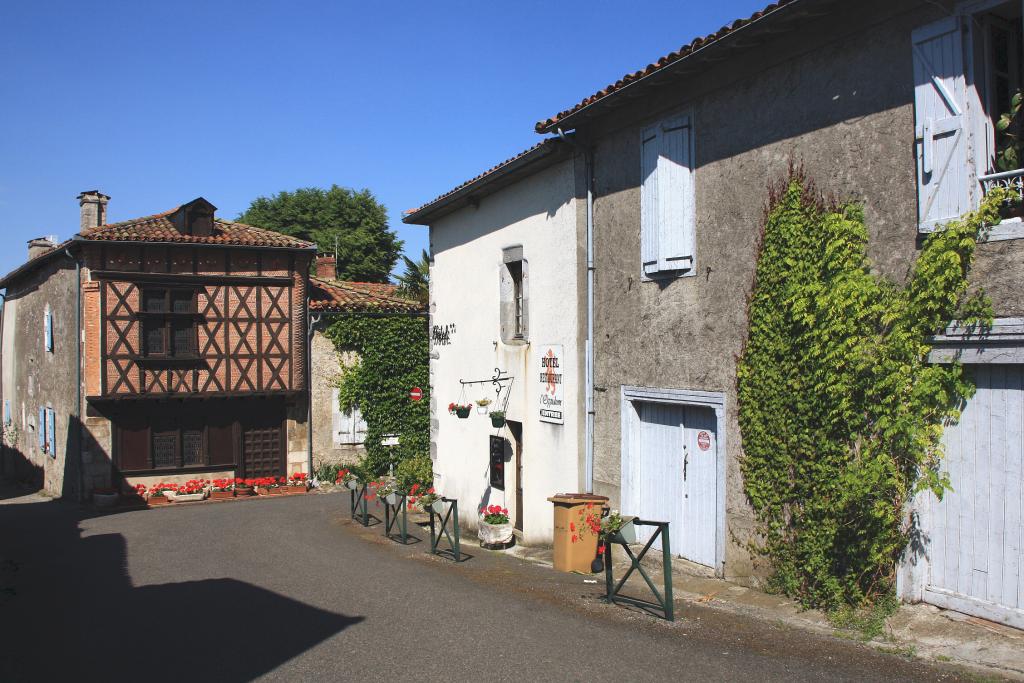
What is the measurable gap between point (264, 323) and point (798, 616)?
16352 millimetres

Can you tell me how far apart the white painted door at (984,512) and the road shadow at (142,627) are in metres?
5.04

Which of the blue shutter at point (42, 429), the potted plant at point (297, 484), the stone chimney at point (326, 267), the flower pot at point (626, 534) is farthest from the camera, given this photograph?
the stone chimney at point (326, 267)

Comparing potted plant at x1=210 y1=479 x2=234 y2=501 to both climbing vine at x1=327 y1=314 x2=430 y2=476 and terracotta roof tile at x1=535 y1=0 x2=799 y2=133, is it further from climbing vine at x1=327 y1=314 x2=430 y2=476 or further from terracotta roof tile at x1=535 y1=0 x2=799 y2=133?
terracotta roof tile at x1=535 y1=0 x2=799 y2=133

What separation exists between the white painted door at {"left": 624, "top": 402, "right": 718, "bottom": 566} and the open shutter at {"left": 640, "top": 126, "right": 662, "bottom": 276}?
1.72m

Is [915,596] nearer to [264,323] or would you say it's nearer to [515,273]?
[515,273]

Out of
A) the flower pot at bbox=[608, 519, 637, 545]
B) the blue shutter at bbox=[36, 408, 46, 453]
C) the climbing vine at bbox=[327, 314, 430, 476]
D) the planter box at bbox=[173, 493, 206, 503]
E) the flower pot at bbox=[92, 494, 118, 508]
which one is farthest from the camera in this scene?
the blue shutter at bbox=[36, 408, 46, 453]

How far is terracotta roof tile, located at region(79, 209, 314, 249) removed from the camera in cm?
1870

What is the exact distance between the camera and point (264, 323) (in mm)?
20391

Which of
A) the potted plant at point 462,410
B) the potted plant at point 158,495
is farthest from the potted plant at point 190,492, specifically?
the potted plant at point 462,410

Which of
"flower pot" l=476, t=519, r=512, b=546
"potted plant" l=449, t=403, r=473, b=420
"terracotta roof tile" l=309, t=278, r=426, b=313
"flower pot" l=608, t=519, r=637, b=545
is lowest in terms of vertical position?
"flower pot" l=476, t=519, r=512, b=546

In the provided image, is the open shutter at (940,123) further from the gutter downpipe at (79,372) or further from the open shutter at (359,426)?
the gutter downpipe at (79,372)

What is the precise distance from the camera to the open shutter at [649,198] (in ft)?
30.3

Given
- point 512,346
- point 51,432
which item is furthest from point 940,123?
point 51,432

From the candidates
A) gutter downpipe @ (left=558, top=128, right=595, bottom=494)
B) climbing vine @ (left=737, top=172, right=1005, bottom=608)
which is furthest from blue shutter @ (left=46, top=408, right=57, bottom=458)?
climbing vine @ (left=737, top=172, right=1005, bottom=608)
